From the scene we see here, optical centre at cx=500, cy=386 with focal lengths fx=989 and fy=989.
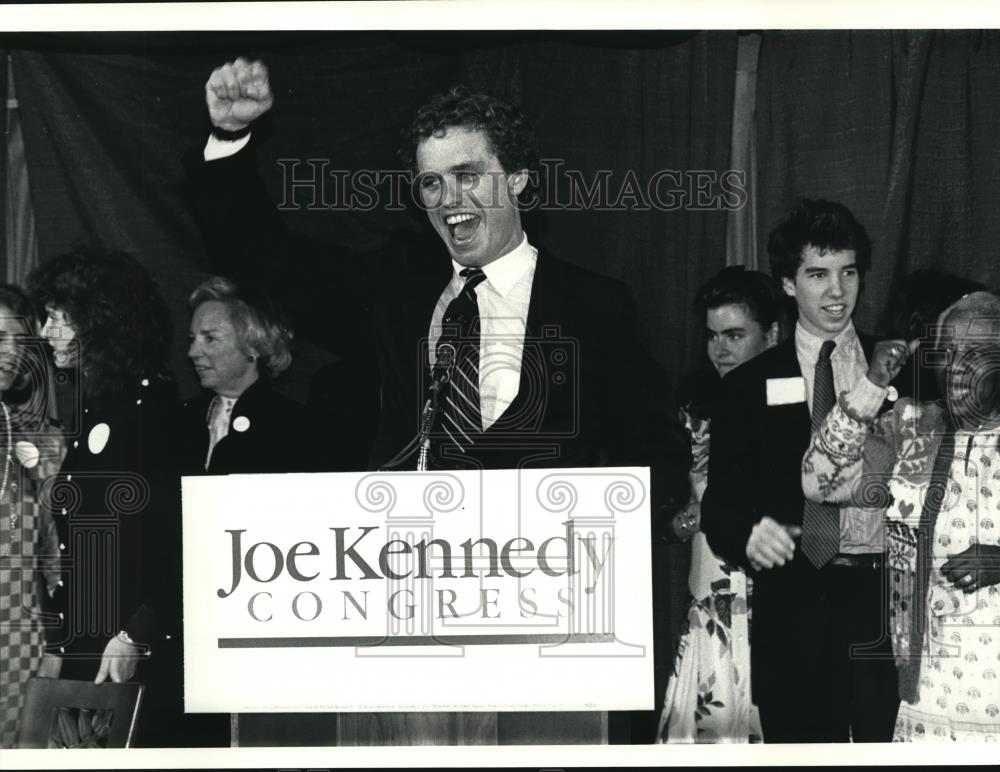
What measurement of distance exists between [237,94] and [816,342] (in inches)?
62.0

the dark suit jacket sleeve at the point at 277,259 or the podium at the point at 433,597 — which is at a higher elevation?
the dark suit jacket sleeve at the point at 277,259

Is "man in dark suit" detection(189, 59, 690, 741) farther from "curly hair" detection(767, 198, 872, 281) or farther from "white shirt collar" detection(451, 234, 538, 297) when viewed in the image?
"curly hair" detection(767, 198, 872, 281)

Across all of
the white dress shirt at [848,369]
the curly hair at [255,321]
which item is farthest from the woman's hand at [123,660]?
the white dress shirt at [848,369]

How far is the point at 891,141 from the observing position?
2486 mm

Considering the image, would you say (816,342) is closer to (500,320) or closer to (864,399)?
(864,399)

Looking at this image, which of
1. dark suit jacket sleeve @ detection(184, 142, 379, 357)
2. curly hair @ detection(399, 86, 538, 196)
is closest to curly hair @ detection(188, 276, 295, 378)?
dark suit jacket sleeve @ detection(184, 142, 379, 357)

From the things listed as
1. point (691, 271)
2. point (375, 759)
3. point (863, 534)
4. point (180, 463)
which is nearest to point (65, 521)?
point (180, 463)

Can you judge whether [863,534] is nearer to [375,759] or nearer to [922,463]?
[922,463]

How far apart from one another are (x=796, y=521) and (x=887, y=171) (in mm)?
905

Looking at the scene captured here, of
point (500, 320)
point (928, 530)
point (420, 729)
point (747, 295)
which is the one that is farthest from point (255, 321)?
point (928, 530)

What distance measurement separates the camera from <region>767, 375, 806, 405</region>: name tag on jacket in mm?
2463

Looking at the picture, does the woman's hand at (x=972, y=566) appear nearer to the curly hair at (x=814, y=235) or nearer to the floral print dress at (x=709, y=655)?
the floral print dress at (x=709, y=655)

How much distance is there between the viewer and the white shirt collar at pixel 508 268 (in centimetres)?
250

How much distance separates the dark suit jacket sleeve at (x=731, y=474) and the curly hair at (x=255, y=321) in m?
1.09
